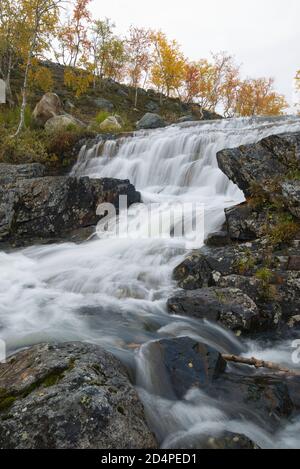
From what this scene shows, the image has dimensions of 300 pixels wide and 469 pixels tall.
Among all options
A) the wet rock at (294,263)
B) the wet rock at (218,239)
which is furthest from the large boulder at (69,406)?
the wet rock at (218,239)

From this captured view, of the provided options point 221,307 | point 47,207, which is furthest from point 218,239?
point 47,207

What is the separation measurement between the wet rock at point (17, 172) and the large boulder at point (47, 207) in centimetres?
78

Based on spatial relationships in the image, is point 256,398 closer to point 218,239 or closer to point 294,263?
point 294,263

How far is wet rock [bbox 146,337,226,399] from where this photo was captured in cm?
389

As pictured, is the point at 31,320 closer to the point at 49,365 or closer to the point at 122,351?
the point at 122,351

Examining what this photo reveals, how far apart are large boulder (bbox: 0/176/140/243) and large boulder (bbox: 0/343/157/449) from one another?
6435mm

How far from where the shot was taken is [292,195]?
22.9 feet

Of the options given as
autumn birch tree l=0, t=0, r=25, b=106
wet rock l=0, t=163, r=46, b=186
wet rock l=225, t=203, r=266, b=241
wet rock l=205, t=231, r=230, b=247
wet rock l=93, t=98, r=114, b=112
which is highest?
autumn birch tree l=0, t=0, r=25, b=106

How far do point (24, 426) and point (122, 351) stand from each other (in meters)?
1.76

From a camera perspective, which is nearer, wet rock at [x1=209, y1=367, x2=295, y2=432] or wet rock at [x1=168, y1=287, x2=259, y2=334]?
wet rock at [x1=209, y1=367, x2=295, y2=432]

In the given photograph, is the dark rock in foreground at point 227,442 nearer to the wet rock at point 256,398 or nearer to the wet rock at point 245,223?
the wet rock at point 256,398

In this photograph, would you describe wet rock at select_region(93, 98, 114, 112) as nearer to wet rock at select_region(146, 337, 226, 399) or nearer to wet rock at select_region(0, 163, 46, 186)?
wet rock at select_region(0, 163, 46, 186)

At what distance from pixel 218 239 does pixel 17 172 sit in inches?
262

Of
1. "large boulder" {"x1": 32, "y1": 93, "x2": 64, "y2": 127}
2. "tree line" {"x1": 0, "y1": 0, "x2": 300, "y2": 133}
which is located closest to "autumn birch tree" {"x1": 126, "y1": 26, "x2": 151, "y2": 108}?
"tree line" {"x1": 0, "y1": 0, "x2": 300, "y2": 133}
